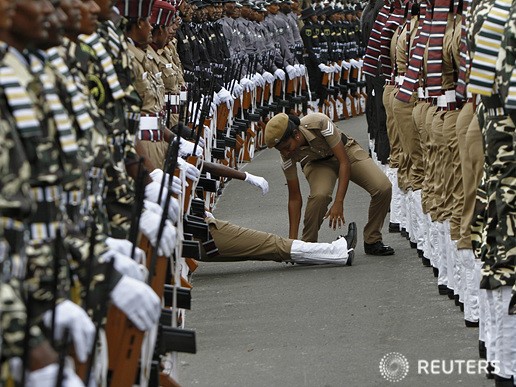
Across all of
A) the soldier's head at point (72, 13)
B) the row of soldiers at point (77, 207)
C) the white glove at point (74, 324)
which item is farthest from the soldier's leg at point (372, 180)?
the white glove at point (74, 324)

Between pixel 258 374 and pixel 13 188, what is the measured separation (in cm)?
396

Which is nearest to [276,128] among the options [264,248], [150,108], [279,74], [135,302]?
[264,248]

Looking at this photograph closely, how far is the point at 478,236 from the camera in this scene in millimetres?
7891

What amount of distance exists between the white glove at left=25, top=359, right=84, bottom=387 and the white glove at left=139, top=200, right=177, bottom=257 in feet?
6.21

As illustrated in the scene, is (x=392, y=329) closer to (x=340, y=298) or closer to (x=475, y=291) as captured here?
(x=475, y=291)

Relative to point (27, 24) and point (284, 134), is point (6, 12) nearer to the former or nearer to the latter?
point (27, 24)

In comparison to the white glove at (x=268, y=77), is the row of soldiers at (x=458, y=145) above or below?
above

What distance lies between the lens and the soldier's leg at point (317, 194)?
12.2 m

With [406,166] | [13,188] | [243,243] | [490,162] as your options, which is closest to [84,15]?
[13,188]

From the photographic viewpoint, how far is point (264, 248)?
453 inches

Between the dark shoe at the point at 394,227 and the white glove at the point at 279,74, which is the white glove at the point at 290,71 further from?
the dark shoe at the point at 394,227

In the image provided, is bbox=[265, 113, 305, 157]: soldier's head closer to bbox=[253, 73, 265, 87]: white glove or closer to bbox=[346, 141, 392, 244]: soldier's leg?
bbox=[346, 141, 392, 244]: soldier's leg

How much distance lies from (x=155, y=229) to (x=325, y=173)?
6117 mm

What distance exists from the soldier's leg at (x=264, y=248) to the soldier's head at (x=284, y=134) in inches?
28.3
